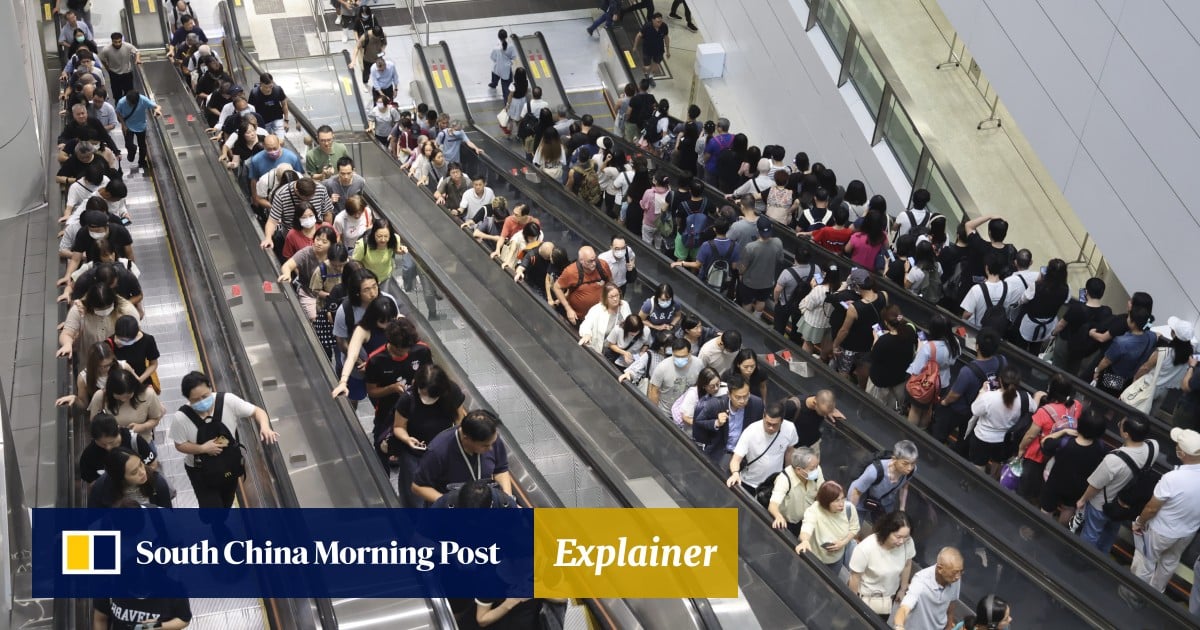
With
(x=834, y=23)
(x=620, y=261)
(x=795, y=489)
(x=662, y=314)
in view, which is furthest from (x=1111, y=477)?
(x=834, y=23)

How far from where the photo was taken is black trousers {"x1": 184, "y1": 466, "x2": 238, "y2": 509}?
6387 millimetres

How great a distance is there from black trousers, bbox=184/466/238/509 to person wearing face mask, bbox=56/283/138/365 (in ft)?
5.50

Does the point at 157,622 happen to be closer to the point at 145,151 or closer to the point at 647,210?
the point at 647,210

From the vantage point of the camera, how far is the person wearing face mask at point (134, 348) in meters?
7.18

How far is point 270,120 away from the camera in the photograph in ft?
42.9

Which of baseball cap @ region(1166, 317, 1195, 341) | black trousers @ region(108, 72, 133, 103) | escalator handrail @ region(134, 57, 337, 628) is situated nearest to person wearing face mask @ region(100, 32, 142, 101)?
black trousers @ region(108, 72, 133, 103)

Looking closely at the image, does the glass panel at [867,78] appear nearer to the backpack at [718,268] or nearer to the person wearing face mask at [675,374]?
the backpack at [718,268]

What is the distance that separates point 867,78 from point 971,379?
6997 mm

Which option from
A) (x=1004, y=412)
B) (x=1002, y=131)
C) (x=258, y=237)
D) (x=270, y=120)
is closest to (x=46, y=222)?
(x=270, y=120)

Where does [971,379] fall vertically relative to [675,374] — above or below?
below

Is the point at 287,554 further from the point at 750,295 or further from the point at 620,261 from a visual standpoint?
the point at 750,295

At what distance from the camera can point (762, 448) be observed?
7.37 m

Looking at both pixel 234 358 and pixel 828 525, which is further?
pixel 234 358

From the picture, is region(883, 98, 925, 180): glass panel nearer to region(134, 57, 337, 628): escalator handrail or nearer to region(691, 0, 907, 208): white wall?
region(691, 0, 907, 208): white wall
